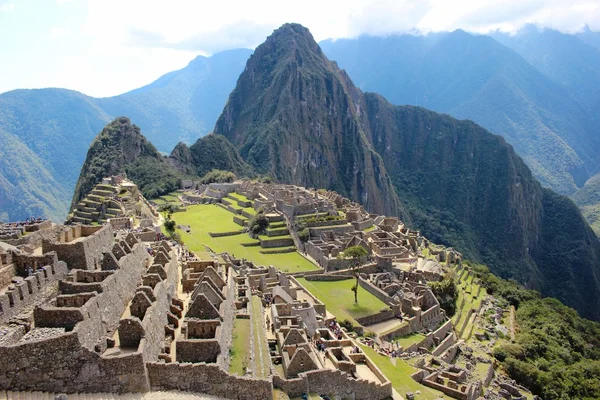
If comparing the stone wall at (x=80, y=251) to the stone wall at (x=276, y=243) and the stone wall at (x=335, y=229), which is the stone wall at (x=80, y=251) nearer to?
the stone wall at (x=276, y=243)

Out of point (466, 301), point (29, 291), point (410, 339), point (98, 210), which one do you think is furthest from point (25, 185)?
point (29, 291)

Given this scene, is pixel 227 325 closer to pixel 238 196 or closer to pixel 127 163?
pixel 238 196

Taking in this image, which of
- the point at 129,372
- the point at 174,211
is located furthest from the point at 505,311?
the point at 129,372

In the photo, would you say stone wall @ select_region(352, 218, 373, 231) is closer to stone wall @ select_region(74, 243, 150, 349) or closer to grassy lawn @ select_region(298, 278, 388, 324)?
grassy lawn @ select_region(298, 278, 388, 324)

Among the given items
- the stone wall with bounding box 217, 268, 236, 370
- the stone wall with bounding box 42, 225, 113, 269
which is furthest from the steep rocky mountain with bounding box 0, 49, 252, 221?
the stone wall with bounding box 217, 268, 236, 370

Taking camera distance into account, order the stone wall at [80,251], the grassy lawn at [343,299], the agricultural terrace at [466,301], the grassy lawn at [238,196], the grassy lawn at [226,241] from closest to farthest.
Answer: the stone wall at [80,251] < the grassy lawn at [343,299] < the agricultural terrace at [466,301] < the grassy lawn at [226,241] < the grassy lawn at [238,196]

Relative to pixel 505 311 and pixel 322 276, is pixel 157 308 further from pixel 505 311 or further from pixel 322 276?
pixel 505 311

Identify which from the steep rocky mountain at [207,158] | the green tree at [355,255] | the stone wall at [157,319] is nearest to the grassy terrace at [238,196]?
the green tree at [355,255]

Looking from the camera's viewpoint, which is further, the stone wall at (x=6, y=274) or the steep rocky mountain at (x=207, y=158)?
the steep rocky mountain at (x=207, y=158)
